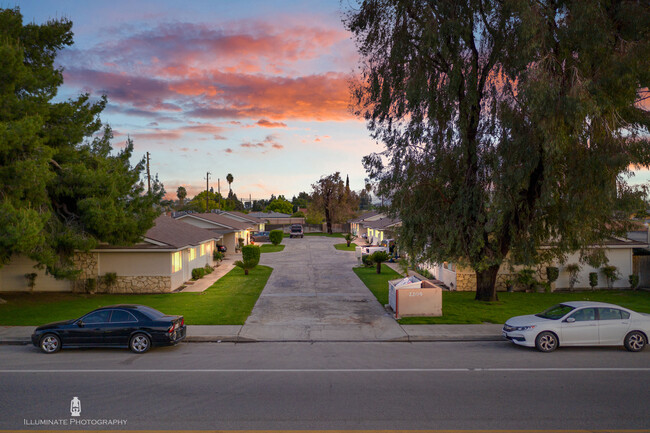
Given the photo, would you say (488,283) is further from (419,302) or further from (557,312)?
(557,312)

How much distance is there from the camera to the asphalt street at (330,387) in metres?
8.16

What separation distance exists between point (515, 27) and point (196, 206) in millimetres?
100463

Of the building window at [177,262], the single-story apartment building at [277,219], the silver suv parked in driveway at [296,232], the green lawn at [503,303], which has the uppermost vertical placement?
the single-story apartment building at [277,219]

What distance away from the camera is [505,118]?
17000 mm

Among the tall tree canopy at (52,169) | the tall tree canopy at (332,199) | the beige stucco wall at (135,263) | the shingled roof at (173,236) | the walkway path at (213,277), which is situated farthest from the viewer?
the tall tree canopy at (332,199)

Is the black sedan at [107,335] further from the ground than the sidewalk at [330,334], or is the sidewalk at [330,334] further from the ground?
the black sedan at [107,335]

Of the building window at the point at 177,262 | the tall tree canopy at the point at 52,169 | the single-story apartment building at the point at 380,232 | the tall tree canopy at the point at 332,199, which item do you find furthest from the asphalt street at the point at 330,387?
the tall tree canopy at the point at 332,199

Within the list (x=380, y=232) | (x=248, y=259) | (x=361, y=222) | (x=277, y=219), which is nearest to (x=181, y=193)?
(x=277, y=219)

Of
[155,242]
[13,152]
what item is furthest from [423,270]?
[13,152]

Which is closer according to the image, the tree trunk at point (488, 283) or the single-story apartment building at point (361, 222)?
the tree trunk at point (488, 283)

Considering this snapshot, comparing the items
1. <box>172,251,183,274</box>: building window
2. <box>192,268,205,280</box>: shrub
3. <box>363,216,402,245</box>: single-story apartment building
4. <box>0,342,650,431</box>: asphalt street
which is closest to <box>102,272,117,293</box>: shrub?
<box>172,251,183,274</box>: building window

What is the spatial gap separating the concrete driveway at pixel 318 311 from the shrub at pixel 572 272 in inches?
446

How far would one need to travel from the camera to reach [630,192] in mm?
15594

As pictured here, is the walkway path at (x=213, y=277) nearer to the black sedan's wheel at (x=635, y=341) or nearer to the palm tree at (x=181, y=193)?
the black sedan's wheel at (x=635, y=341)
